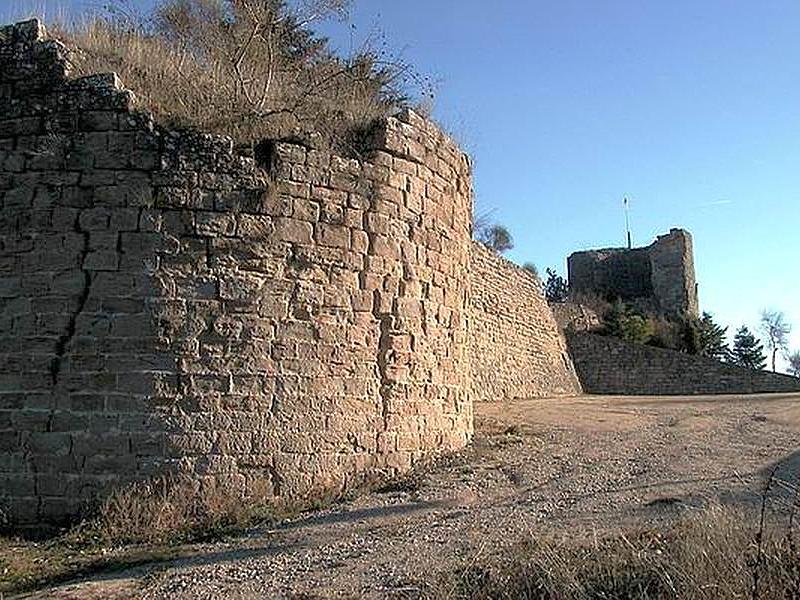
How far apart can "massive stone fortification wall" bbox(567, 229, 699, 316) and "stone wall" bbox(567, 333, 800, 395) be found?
10.3 metres

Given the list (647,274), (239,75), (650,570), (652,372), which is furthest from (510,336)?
(647,274)

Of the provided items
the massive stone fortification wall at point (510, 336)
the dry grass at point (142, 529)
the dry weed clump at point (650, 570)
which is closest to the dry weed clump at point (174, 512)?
the dry grass at point (142, 529)

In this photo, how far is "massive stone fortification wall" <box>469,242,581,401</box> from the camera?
64.3 ft

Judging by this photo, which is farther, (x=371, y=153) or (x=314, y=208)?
(x=371, y=153)

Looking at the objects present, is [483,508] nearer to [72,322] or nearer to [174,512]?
[174,512]

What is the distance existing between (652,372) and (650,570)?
24.7 meters

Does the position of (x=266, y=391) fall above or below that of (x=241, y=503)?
above

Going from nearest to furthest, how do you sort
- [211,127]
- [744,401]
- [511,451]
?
[211,127], [511,451], [744,401]

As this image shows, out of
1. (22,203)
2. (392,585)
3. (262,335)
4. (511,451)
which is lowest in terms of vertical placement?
(392,585)

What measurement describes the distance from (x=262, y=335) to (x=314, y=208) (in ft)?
4.27

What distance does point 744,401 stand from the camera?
17938mm

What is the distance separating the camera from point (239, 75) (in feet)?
27.8

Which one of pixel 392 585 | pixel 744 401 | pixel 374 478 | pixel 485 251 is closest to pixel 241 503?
pixel 374 478

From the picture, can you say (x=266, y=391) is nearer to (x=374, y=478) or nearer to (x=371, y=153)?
(x=374, y=478)
